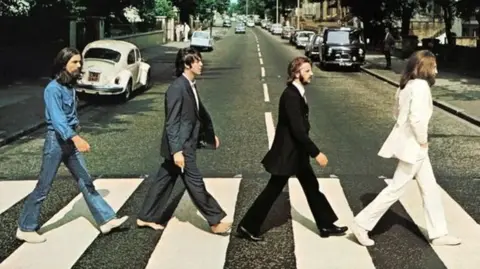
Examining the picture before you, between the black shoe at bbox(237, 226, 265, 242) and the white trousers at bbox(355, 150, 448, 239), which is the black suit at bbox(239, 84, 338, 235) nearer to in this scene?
the black shoe at bbox(237, 226, 265, 242)

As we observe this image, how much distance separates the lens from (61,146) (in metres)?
6.34

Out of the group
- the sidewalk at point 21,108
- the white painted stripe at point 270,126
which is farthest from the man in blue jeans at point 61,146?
the sidewalk at point 21,108

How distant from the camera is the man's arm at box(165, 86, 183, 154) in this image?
6.25 m

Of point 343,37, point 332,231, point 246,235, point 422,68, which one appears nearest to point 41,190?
point 246,235

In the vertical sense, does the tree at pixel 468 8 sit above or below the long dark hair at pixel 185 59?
above

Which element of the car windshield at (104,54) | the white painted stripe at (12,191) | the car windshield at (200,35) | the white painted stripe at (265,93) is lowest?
the white painted stripe at (12,191)

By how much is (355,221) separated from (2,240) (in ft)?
11.0

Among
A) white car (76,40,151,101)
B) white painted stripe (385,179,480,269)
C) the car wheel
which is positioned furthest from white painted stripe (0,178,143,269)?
the car wheel

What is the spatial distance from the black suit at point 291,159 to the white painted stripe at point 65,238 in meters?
1.57

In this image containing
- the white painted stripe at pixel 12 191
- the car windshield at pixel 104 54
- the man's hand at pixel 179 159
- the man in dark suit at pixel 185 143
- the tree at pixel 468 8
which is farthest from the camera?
the tree at pixel 468 8

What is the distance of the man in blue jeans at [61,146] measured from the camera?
619 centimetres

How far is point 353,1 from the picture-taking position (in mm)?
48156

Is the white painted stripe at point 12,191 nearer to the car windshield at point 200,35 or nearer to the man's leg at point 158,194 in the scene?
the man's leg at point 158,194

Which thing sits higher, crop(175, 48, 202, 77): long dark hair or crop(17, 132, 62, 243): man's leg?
crop(175, 48, 202, 77): long dark hair
